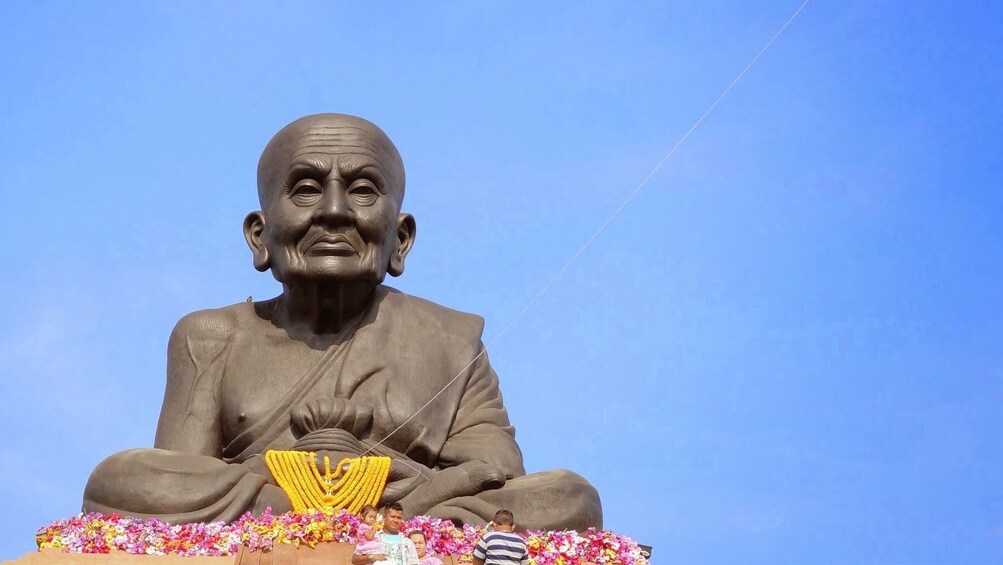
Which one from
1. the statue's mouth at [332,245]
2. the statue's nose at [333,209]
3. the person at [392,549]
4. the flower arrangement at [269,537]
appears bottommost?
the person at [392,549]

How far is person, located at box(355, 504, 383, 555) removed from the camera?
37.9 ft

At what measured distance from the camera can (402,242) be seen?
15797 millimetres

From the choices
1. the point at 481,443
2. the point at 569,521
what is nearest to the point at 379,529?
the point at 569,521

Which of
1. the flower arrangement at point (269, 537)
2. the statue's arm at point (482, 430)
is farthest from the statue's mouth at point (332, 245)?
the flower arrangement at point (269, 537)

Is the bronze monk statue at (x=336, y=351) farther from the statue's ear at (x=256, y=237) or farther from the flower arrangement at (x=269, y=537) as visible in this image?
the flower arrangement at (x=269, y=537)

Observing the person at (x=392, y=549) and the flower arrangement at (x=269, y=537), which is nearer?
the person at (x=392, y=549)

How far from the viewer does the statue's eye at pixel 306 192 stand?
49.9 ft

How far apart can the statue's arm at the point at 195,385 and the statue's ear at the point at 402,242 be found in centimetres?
144

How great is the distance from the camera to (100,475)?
13367 mm

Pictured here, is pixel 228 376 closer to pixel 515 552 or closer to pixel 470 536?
pixel 470 536

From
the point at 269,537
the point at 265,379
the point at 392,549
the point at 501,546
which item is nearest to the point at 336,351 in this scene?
the point at 265,379

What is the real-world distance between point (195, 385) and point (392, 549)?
4.09 meters

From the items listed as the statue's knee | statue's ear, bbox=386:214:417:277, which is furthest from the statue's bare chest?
the statue's knee

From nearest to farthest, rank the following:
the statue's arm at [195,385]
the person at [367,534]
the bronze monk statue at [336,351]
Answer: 1. the person at [367,534]
2. the bronze monk statue at [336,351]
3. the statue's arm at [195,385]
